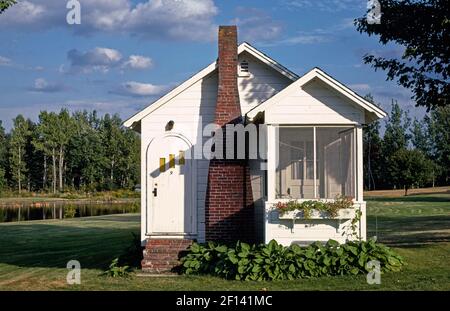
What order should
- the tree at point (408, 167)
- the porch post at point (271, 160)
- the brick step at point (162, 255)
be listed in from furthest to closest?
the tree at point (408, 167) → the brick step at point (162, 255) → the porch post at point (271, 160)

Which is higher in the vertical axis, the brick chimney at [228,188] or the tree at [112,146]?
the tree at [112,146]

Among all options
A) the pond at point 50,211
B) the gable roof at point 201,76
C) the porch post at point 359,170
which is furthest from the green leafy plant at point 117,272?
the pond at point 50,211

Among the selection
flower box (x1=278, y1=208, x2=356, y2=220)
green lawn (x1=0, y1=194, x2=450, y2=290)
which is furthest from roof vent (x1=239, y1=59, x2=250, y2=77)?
green lawn (x1=0, y1=194, x2=450, y2=290)

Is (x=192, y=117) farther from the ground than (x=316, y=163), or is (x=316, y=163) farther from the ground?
(x=192, y=117)

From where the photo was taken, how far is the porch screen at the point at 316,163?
46.9 feet

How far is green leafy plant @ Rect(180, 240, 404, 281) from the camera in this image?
12781 mm

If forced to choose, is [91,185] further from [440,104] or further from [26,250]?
[440,104]

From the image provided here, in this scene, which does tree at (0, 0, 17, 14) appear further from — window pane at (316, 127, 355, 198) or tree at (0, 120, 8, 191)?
tree at (0, 120, 8, 191)

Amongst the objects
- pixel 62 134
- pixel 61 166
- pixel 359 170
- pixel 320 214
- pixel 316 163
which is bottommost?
pixel 320 214

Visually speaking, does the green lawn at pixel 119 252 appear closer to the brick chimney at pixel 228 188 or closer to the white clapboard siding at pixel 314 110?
the brick chimney at pixel 228 188

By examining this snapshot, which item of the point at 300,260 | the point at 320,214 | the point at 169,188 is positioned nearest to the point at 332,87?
the point at 320,214

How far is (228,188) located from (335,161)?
253 cm

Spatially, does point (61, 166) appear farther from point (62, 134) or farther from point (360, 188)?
point (360, 188)

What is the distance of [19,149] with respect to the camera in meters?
72.2
